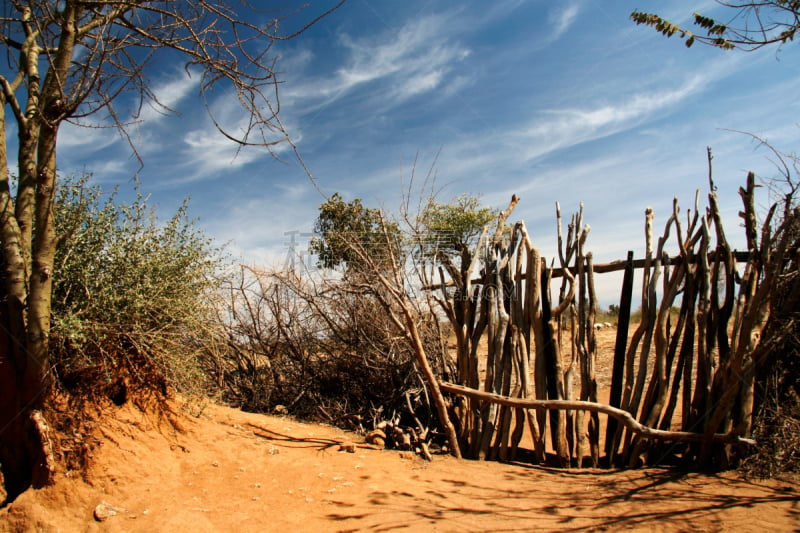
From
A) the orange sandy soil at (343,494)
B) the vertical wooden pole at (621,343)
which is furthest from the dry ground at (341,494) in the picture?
the vertical wooden pole at (621,343)

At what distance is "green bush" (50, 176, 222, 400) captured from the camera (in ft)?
11.5

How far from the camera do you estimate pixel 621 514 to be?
295 cm

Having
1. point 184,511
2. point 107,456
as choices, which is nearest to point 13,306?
point 107,456

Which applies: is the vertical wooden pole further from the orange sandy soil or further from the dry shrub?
the dry shrub

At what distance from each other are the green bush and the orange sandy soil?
Answer: 404 mm

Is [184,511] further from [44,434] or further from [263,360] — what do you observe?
[263,360]

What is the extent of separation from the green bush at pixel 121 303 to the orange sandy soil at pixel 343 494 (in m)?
0.40

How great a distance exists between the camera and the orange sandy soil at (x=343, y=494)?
9.66 ft

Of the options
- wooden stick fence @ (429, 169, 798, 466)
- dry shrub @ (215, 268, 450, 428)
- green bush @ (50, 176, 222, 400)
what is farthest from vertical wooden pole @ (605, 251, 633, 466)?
green bush @ (50, 176, 222, 400)

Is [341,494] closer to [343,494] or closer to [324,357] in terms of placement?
[343,494]

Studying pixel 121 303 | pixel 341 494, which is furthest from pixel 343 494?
pixel 121 303

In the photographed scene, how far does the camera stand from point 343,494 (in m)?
3.57

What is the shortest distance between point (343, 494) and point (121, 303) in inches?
87.0

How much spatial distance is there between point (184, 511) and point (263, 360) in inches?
139
